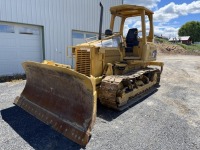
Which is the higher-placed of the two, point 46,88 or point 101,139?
point 46,88

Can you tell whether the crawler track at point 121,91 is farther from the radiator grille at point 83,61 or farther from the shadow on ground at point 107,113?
the radiator grille at point 83,61

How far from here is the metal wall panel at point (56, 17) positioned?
9180 millimetres

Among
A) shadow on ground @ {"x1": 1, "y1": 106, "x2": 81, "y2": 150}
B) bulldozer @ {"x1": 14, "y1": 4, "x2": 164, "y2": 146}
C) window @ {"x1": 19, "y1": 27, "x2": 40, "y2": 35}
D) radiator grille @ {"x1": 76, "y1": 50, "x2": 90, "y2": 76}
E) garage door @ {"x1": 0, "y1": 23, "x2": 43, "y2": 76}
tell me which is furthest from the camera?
window @ {"x1": 19, "y1": 27, "x2": 40, "y2": 35}

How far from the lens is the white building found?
358 inches

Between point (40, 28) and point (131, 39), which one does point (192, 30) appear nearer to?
point (40, 28)

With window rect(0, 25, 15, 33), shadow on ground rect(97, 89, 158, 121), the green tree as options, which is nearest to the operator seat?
shadow on ground rect(97, 89, 158, 121)

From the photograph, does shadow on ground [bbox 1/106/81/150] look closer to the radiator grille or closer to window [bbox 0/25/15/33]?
the radiator grille

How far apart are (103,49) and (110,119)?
6.23ft

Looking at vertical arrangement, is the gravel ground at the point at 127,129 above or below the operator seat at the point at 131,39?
below

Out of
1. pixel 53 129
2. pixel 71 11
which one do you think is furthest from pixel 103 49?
pixel 71 11

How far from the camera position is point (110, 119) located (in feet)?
15.4

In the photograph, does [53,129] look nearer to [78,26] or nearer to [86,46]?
[86,46]

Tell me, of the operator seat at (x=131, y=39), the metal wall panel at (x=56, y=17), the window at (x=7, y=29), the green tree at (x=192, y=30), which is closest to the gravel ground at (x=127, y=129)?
the operator seat at (x=131, y=39)

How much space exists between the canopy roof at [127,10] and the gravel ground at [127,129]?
9.78 feet
